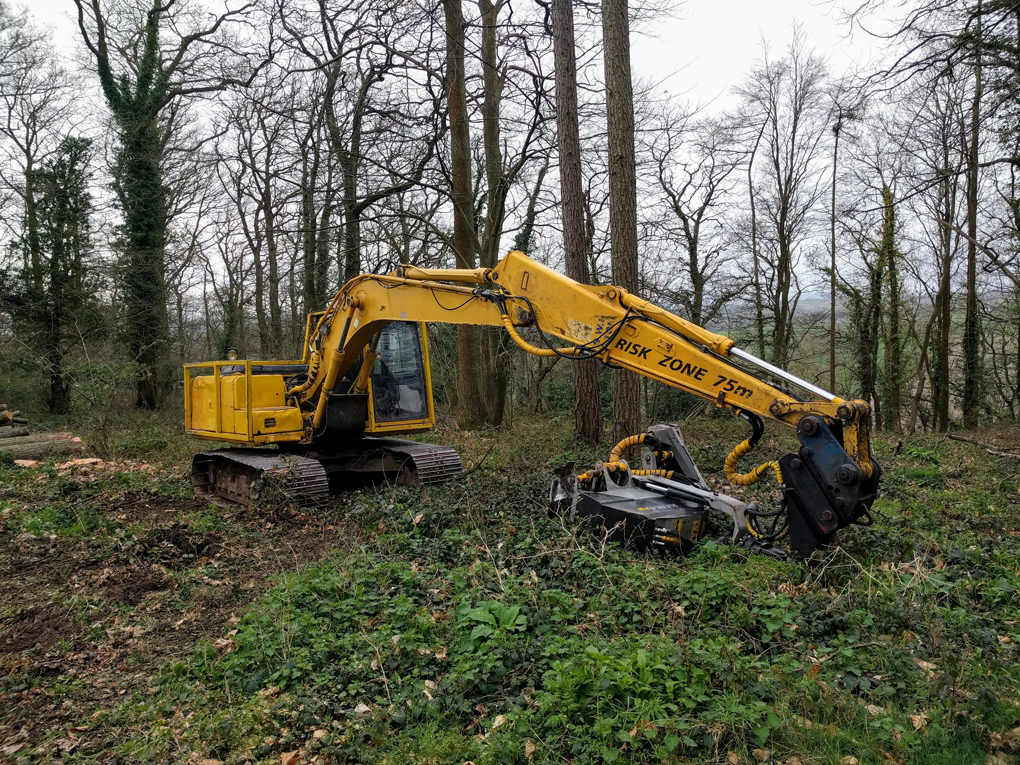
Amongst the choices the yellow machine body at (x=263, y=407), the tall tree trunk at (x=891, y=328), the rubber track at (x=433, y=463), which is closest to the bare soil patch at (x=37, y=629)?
the yellow machine body at (x=263, y=407)

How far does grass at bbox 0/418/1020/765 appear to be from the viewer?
10.3ft

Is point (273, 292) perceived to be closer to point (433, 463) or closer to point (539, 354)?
point (433, 463)

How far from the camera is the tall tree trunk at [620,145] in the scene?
9352 mm

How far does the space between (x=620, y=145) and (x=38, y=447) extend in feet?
39.4

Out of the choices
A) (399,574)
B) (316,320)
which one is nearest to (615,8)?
(316,320)

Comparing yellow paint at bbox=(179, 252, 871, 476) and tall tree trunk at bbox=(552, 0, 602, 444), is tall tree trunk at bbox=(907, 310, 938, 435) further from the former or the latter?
yellow paint at bbox=(179, 252, 871, 476)

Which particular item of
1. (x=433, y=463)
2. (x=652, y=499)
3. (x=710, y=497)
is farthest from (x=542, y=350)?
(x=433, y=463)

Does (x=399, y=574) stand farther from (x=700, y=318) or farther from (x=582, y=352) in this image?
(x=700, y=318)

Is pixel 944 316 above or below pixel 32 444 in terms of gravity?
above

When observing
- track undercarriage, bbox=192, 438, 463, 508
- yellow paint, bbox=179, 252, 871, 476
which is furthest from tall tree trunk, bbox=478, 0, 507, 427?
yellow paint, bbox=179, 252, 871, 476

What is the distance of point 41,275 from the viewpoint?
21047mm

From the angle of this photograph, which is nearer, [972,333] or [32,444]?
[32,444]

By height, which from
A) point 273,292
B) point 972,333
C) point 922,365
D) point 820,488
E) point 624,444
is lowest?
point 820,488

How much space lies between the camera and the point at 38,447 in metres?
13.2
